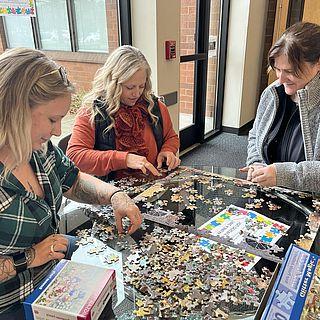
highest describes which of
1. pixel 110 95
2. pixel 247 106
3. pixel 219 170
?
pixel 110 95

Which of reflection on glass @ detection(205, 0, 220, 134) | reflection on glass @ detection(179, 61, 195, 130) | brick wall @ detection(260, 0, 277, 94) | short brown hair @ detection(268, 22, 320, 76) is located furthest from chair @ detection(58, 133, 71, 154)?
brick wall @ detection(260, 0, 277, 94)

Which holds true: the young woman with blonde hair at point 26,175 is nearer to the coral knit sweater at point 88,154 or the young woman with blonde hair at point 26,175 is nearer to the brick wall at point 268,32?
the coral knit sweater at point 88,154

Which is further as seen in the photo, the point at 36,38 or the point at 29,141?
the point at 36,38

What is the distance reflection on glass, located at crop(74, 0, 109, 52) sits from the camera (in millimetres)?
2818

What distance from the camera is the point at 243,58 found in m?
4.61

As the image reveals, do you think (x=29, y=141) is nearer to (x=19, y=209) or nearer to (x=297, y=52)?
(x=19, y=209)

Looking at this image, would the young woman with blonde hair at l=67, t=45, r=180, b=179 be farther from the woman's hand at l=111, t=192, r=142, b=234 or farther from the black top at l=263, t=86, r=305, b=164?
the black top at l=263, t=86, r=305, b=164

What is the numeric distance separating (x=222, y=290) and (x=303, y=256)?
0.27m

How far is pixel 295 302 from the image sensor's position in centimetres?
76

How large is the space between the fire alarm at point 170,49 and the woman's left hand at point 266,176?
1889mm

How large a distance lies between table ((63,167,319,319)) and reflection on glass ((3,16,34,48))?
4.37 ft

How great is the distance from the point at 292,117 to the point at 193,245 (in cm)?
99

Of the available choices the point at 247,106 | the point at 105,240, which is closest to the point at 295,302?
the point at 105,240

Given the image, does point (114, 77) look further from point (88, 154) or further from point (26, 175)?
point (26, 175)
